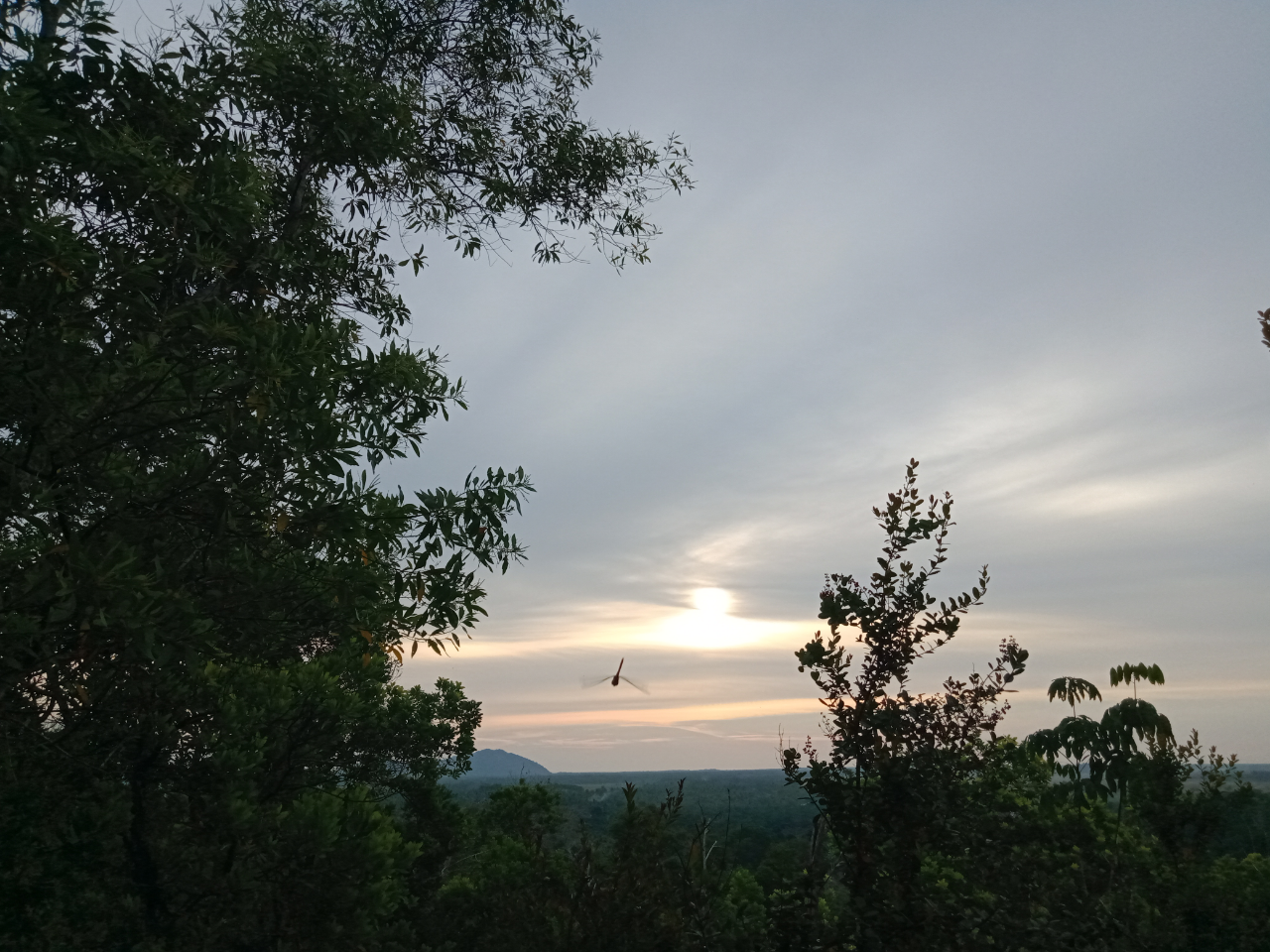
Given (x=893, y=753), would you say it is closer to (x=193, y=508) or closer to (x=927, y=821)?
(x=927, y=821)

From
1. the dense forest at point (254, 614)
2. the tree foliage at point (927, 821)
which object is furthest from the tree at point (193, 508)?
the tree foliage at point (927, 821)

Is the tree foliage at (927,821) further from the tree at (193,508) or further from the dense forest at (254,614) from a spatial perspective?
the tree at (193,508)

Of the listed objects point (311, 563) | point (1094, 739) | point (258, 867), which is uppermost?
point (311, 563)

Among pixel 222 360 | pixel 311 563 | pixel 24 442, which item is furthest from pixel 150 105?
pixel 311 563

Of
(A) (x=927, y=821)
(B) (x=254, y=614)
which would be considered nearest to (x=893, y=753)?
(A) (x=927, y=821)

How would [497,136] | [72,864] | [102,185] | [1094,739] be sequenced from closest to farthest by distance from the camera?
[102,185], [72,864], [497,136], [1094,739]

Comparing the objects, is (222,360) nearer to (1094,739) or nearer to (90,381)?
(90,381)

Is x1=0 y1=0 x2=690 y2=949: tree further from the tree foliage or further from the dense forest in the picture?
the tree foliage

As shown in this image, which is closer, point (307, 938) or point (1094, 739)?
point (307, 938)

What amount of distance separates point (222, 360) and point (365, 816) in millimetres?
5910

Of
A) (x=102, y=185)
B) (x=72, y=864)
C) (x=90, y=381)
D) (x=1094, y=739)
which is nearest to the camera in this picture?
(x=90, y=381)

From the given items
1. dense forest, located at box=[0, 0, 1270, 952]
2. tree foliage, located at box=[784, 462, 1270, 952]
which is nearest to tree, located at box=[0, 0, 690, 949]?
dense forest, located at box=[0, 0, 1270, 952]

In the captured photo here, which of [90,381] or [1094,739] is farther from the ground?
[90,381]

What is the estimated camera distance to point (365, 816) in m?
10.6
